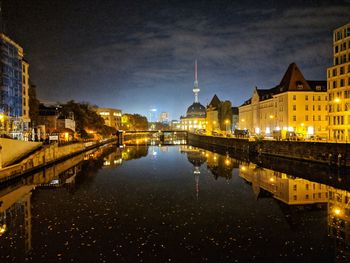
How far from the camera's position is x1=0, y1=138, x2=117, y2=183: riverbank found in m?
A: 35.2

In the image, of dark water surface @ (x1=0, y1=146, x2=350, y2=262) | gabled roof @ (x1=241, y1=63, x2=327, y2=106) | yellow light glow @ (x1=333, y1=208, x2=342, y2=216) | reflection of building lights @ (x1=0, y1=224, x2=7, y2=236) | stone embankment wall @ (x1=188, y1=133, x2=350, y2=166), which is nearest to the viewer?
dark water surface @ (x1=0, y1=146, x2=350, y2=262)

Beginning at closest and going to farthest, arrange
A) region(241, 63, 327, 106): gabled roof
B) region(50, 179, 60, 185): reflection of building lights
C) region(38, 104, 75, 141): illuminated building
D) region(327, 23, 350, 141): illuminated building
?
region(50, 179, 60, 185): reflection of building lights, region(327, 23, 350, 141): illuminated building, region(241, 63, 327, 106): gabled roof, region(38, 104, 75, 141): illuminated building

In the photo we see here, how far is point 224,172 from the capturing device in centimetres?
4484

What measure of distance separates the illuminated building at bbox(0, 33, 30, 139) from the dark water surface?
27153mm

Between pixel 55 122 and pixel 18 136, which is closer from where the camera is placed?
pixel 18 136

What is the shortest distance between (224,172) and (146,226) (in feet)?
84.4

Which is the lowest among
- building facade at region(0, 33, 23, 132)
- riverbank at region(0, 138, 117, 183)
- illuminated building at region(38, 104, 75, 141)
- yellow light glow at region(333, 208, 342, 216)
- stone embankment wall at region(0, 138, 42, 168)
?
yellow light glow at region(333, 208, 342, 216)

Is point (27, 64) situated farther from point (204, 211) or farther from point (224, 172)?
point (204, 211)

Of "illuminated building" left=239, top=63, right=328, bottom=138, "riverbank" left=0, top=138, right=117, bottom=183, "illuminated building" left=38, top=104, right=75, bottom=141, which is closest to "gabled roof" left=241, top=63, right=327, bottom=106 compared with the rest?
"illuminated building" left=239, top=63, right=328, bottom=138

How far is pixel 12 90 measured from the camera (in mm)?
65188

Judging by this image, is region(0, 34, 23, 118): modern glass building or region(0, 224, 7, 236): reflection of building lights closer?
region(0, 224, 7, 236): reflection of building lights

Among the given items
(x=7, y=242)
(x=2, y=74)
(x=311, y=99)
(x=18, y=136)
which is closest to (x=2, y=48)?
(x=2, y=74)

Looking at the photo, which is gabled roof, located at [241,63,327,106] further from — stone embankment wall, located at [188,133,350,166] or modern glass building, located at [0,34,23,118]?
modern glass building, located at [0,34,23,118]

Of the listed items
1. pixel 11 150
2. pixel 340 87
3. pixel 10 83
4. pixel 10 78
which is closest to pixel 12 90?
pixel 10 83
